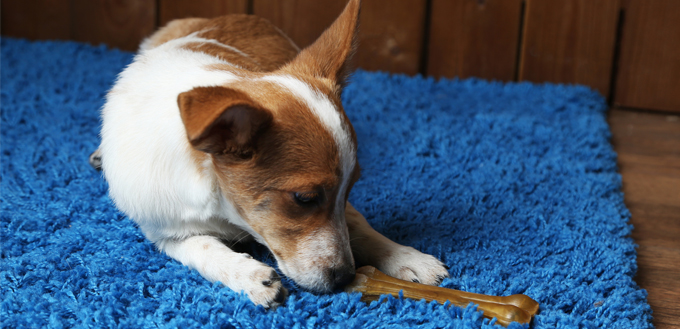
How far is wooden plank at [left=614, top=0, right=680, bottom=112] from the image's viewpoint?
12.5 feet

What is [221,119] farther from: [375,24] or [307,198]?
[375,24]

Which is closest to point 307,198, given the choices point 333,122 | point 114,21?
point 333,122

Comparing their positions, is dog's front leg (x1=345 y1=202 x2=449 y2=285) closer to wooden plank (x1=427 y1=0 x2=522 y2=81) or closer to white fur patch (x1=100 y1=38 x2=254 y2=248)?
white fur patch (x1=100 y1=38 x2=254 y2=248)

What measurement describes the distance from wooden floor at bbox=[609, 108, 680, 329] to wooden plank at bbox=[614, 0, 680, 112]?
0.38 feet

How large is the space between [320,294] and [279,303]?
0.14m

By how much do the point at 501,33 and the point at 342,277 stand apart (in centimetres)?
284

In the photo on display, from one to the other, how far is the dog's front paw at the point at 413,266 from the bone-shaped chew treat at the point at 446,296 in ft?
0.32

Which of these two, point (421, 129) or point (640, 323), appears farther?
point (421, 129)

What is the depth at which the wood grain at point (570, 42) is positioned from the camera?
12.8ft

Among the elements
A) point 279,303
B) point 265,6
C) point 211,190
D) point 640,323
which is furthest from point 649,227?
point 265,6

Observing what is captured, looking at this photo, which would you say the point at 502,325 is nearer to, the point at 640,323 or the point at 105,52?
the point at 640,323

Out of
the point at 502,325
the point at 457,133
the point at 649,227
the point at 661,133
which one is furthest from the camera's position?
the point at 661,133

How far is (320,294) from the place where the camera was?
177cm

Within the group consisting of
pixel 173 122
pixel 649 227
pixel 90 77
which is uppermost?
pixel 173 122
